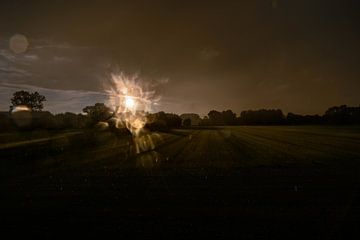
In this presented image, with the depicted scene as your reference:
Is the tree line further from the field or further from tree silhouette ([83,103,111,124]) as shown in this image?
the field

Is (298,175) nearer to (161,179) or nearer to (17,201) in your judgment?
(161,179)

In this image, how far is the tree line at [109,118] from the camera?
69.2 m

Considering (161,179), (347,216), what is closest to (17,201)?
(161,179)

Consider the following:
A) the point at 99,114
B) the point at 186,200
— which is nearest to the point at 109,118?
the point at 99,114

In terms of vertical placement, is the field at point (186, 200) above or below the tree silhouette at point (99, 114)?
below

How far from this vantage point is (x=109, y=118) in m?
64.1

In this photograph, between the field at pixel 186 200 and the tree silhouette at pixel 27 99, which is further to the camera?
the tree silhouette at pixel 27 99

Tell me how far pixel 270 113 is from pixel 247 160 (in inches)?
5516

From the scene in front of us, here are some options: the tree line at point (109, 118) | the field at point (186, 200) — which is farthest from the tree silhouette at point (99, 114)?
the field at point (186, 200)

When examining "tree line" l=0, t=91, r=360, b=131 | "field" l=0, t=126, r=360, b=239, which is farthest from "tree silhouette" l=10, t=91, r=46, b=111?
"field" l=0, t=126, r=360, b=239

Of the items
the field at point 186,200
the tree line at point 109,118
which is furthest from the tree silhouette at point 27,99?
the field at point 186,200

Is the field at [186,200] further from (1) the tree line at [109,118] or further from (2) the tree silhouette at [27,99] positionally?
(2) the tree silhouette at [27,99]

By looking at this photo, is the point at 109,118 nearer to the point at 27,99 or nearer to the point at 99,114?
the point at 99,114

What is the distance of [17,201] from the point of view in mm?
11906
